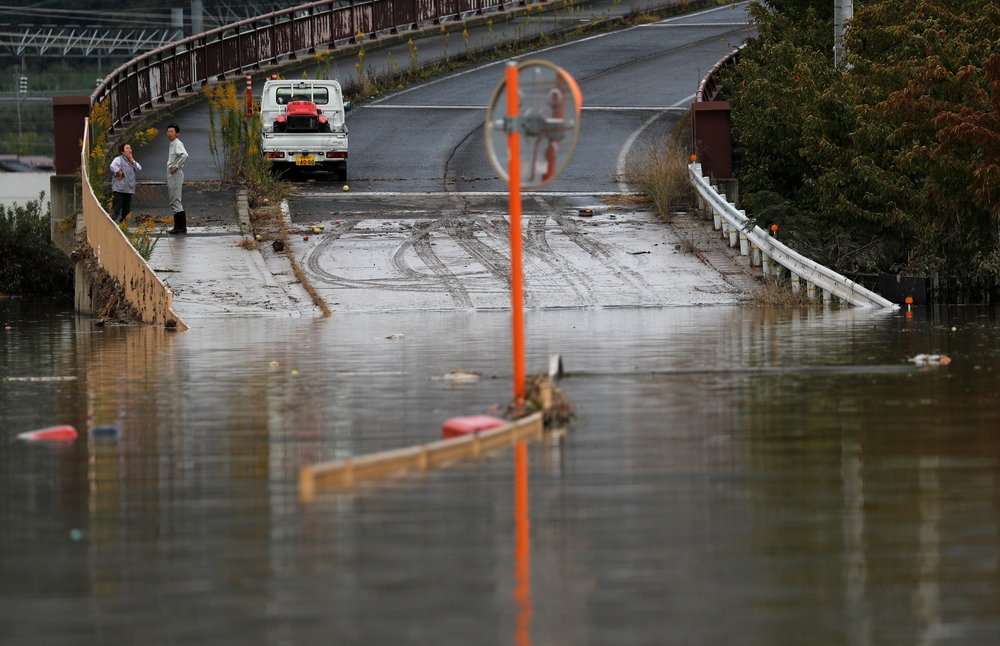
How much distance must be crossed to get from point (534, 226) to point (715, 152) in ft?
15.3

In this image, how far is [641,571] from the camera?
6125 mm

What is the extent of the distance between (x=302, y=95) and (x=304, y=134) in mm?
2726

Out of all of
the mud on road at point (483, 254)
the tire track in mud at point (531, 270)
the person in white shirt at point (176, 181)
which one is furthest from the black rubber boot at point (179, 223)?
the tire track in mud at point (531, 270)

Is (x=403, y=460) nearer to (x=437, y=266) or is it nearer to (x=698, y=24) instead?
(x=437, y=266)

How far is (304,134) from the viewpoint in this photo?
111ft

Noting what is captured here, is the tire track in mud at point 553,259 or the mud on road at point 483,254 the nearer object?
the mud on road at point 483,254

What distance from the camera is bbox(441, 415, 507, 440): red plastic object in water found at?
9703 millimetres

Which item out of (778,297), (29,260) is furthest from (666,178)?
(29,260)

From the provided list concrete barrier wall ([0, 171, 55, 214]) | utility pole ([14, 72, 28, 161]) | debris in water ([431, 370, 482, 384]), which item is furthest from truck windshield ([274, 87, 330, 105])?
debris in water ([431, 370, 482, 384])

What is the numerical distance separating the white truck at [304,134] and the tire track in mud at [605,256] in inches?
241

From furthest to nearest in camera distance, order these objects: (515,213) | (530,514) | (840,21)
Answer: (840,21)
(515,213)
(530,514)

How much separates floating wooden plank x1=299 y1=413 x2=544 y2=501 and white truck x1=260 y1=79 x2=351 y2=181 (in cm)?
2408

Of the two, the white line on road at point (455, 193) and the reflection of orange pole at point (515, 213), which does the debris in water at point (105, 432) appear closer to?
the reflection of orange pole at point (515, 213)

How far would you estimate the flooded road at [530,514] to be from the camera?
217 inches
